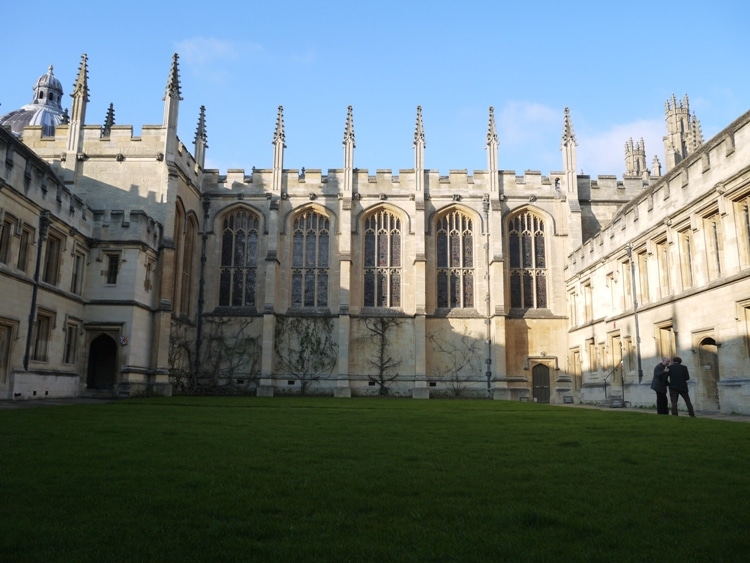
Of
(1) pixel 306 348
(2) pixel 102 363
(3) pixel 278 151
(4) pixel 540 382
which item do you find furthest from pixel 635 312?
(2) pixel 102 363

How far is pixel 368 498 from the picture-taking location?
14.4 feet

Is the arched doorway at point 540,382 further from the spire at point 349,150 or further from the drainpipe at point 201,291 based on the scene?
the drainpipe at point 201,291

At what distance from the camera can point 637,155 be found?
39.9 meters

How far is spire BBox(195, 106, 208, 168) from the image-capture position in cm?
2830

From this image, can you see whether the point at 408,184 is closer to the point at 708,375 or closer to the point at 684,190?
the point at 684,190

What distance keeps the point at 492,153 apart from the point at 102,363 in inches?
733

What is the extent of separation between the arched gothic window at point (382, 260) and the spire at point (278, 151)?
4507mm

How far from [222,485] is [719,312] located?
46.7ft

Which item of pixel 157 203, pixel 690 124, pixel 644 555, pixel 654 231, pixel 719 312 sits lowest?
pixel 644 555

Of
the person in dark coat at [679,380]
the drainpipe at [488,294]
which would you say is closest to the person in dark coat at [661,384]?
the person in dark coat at [679,380]

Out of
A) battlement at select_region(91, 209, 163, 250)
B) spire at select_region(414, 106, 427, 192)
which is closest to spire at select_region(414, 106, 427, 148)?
spire at select_region(414, 106, 427, 192)

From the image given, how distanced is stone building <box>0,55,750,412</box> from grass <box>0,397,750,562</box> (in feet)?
49.3

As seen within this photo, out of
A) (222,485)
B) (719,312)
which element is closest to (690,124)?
(719,312)

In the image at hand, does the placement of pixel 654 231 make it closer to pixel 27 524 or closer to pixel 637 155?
pixel 27 524
